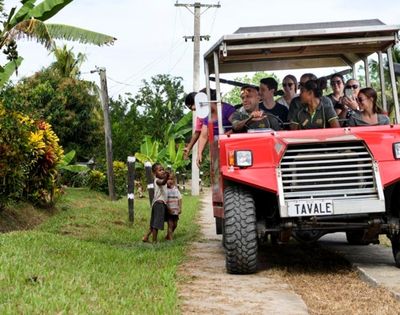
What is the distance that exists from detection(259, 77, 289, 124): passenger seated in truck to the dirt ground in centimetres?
→ 182

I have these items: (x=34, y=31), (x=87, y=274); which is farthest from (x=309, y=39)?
(x=34, y=31)

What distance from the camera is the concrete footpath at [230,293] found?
5.52 metres

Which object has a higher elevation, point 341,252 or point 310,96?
point 310,96

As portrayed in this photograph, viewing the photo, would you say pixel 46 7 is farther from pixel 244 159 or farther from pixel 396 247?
pixel 396 247

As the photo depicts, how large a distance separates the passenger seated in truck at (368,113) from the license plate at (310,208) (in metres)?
1.35

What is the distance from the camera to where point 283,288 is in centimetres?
659

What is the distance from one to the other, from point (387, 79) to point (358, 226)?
2.27 metres

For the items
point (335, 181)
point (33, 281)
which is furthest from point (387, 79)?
point (33, 281)

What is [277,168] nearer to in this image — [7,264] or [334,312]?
[334,312]

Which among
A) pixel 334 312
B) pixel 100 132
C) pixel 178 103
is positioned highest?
pixel 178 103

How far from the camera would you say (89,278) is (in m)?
6.21

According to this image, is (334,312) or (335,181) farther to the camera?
(335,181)

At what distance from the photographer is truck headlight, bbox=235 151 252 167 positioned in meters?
7.12

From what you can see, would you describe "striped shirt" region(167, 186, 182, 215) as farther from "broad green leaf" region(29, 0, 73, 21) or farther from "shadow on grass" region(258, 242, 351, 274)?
"broad green leaf" region(29, 0, 73, 21)
